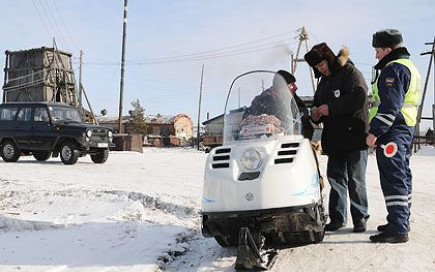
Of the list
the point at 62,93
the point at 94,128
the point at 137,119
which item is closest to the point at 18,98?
the point at 62,93

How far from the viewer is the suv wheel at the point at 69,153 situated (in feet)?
47.4

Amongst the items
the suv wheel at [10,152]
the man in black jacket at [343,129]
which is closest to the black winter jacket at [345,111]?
the man in black jacket at [343,129]

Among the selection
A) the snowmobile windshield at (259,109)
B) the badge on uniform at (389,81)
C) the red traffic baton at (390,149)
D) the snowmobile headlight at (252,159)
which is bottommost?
the snowmobile headlight at (252,159)

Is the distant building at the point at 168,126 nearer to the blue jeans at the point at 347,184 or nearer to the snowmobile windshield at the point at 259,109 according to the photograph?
the blue jeans at the point at 347,184

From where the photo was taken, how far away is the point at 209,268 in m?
4.05

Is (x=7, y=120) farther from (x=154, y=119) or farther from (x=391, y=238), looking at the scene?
(x=154, y=119)

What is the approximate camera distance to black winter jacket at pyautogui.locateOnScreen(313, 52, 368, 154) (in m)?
4.82

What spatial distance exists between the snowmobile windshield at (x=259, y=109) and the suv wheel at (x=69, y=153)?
35.3 ft

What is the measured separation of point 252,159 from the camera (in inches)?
154

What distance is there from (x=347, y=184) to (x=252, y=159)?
166cm

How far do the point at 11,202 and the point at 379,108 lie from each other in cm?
567

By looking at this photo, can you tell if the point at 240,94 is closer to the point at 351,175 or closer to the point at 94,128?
the point at 351,175

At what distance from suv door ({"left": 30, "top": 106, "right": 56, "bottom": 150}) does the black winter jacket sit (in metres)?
11.5

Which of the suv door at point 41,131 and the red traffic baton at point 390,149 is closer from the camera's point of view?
the red traffic baton at point 390,149
